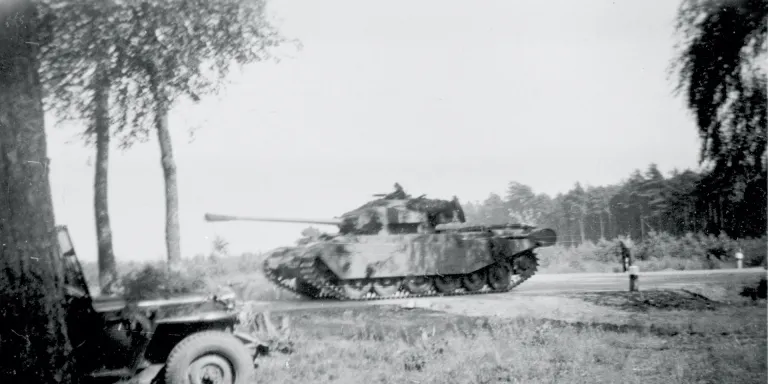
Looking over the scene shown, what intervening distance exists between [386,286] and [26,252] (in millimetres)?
10800

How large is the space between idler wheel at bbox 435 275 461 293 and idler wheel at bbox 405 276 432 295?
0.21 metres

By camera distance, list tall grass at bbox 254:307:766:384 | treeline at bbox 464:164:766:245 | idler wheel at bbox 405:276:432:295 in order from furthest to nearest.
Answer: treeline at bbox 464:164:766:245 < idler wheel at bbox 405:276:432:295 < tall grass at bbox 254:307:766:384

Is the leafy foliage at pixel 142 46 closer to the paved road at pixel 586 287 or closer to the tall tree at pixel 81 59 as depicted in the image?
the tall tree at pixel 81 59

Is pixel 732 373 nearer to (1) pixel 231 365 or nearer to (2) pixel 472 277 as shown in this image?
(1) pixel 231 365

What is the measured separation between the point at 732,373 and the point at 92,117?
375 inches

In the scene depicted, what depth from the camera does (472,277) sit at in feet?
49.4

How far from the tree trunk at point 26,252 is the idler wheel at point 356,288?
9.97 m

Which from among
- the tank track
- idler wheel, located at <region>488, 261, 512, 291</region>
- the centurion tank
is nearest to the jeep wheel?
the centurion tank

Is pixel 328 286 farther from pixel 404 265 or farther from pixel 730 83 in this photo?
pixel 730 83

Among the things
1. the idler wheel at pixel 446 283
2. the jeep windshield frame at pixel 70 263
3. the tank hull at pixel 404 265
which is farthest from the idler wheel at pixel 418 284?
the jeep windshield frame at pixel 70 263

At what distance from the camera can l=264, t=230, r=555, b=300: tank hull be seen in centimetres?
1375

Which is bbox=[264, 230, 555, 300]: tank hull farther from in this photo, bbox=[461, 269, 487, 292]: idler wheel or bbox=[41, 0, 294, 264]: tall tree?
bbox=[41, 0, 294, 264]: tall tree

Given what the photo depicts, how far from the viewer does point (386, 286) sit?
14.3 m

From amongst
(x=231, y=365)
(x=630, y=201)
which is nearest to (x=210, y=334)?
(x=231, y=365)
